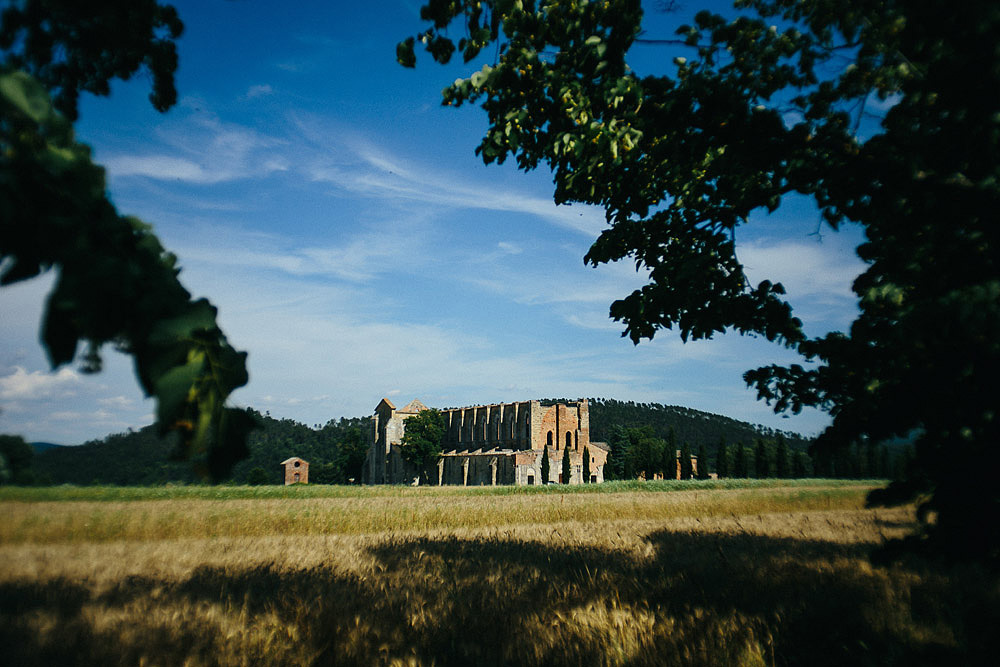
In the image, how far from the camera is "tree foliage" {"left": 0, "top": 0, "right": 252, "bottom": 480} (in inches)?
52.3

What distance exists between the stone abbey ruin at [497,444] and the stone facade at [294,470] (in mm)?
13032

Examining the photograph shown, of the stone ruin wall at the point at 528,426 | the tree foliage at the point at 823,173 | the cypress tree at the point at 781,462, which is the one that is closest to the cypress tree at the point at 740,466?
the cypress tree at the point at 781,462

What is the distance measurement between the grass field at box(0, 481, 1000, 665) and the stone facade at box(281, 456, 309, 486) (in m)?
61.6

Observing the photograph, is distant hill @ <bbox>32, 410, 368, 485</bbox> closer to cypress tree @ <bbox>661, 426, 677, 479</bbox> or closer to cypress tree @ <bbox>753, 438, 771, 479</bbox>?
cypress tree @ <bbox>661, 426, 677, 479</bbox>

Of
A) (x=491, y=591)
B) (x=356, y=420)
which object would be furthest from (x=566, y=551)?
(x=356, y=420)

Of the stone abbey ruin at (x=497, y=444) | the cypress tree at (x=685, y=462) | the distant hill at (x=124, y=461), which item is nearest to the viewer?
the distant hill at (x=124, y=461)

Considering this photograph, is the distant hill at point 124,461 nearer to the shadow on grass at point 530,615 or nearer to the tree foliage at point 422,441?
the shadow on grass at point 530,615

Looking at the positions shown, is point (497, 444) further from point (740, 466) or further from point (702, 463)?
point (740, 466)

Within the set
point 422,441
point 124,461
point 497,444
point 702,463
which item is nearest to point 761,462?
point 702,463

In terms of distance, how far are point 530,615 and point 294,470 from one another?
69935mm

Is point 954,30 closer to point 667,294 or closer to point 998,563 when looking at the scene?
point 667,294

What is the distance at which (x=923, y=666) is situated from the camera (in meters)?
3.69

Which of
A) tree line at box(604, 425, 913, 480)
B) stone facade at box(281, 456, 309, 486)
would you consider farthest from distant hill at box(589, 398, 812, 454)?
stone facade at box(281, 456, 309, 486)

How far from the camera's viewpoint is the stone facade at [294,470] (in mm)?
66125
